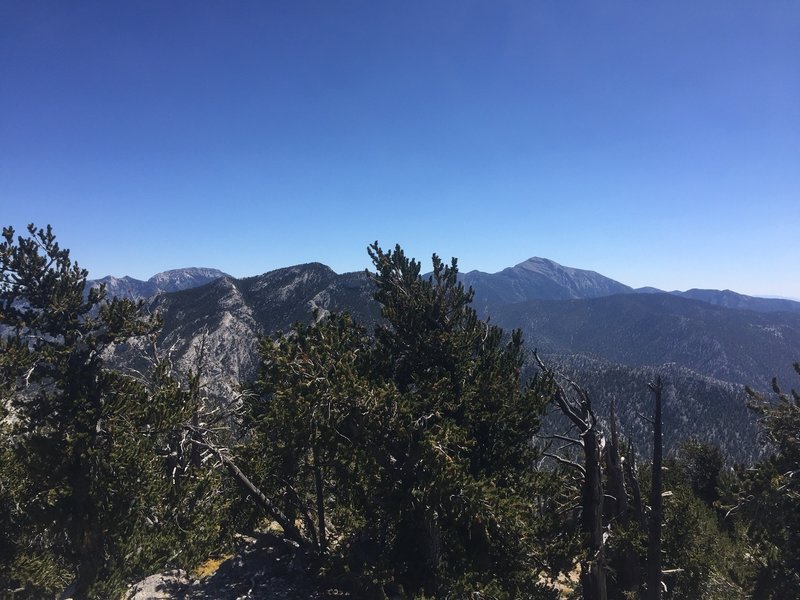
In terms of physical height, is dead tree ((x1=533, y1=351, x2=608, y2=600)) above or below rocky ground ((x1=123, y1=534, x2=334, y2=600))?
above

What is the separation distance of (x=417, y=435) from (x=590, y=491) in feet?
21.9

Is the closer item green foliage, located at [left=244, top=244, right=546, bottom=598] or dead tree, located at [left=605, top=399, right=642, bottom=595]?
green foliage, located at [left=244, top=244, right=546, bottom=598]

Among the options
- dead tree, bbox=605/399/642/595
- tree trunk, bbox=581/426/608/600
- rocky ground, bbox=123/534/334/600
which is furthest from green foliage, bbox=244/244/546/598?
dead tree, bbox=605/399/642/595

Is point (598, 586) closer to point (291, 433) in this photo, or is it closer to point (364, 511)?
point (364, 511)

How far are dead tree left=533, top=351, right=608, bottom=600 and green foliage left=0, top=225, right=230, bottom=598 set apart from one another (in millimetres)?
13198

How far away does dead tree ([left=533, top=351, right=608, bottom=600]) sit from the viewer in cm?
1494

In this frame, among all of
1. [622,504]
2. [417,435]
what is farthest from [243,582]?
[622,504]

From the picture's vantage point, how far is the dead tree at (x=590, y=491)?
1494cm

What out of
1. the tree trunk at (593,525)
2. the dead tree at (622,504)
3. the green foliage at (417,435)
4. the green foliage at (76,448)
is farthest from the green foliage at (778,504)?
the green foliage at (76,448)

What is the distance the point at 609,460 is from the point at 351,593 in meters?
10.4

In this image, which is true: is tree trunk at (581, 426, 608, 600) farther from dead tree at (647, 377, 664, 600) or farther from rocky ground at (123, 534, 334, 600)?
rocky ground at (123, 534, 334, 600)

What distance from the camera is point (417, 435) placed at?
14.1 m

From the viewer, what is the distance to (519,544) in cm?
1341

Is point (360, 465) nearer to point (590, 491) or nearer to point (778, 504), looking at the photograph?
point (590, 491)
